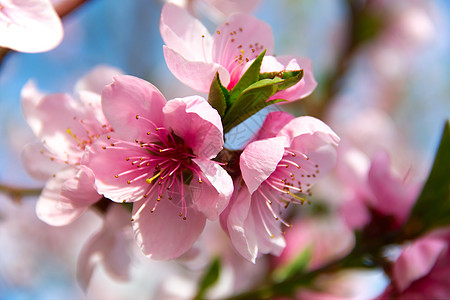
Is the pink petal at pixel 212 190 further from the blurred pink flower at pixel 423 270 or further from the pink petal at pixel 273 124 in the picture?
the blurred pink flower at pixel 423 270

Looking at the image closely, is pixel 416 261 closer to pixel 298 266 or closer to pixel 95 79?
pixel 298 266

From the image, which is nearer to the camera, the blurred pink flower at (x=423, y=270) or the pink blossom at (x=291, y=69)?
the pink blossom at (x=291, y=69)

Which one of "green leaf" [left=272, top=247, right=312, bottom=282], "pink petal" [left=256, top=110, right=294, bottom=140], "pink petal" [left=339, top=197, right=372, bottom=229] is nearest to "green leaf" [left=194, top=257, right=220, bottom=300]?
"green leaf" [left=272, top=247, right=312, bottom=282]

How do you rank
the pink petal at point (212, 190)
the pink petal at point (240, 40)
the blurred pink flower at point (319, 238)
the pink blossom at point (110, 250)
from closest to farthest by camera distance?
the pink petal at point (212, 190) < the pink petal at point (240, 40) < the pink blossom at point (110, 250) < the blurred pink flower at point (319, 238)

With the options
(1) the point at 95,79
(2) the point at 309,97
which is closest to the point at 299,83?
(1) the point at 95,79

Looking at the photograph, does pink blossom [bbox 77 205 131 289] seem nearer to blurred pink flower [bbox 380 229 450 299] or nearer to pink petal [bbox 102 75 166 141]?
pink petal [bbox 102 75 166 141]

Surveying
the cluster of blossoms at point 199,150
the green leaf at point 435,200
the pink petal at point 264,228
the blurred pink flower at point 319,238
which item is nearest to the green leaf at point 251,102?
the cluster of blossoms at point 199,150
